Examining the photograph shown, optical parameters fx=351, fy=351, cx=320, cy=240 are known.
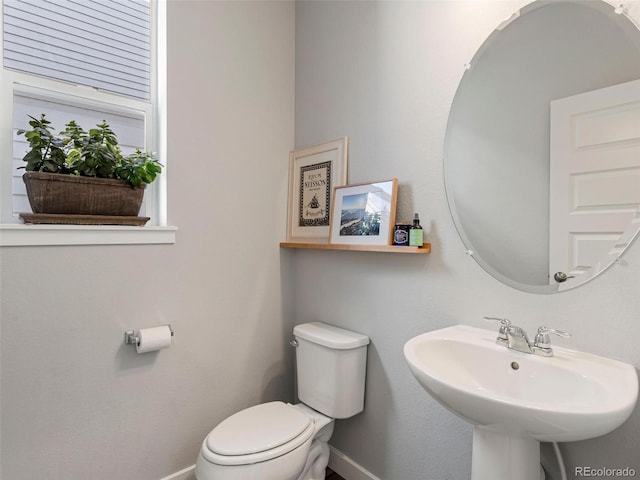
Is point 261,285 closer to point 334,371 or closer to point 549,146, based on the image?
point 334,371

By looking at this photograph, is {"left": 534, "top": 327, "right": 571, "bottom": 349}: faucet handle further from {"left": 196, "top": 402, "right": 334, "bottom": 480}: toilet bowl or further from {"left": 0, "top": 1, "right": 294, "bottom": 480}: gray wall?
{"left": 0, "top": 1, "right": 294, "bottom": 480}: gray wall

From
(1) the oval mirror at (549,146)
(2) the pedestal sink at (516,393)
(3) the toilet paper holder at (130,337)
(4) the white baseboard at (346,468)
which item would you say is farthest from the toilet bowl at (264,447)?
(1) the oval mirror at (549,146)

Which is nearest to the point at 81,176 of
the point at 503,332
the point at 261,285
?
the point at 261,285

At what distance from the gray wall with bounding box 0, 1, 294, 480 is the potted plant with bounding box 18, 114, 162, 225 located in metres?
0.14

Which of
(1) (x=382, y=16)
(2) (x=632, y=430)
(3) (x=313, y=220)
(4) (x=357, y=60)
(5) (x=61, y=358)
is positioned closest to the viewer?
(2) (x=632, y=430)

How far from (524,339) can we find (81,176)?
1.62 m

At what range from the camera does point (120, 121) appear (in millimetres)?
1582

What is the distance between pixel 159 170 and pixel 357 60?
40.7 inches

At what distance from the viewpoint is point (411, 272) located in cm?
144

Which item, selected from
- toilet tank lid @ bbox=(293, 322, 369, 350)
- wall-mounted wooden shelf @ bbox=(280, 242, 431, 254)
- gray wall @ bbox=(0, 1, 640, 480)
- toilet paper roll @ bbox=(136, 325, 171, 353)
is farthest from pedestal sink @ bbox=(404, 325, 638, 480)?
toilet paper roll @ bbox=(136, 325, 171, 353)

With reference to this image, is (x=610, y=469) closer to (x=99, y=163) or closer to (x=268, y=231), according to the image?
(x=268, y=231)

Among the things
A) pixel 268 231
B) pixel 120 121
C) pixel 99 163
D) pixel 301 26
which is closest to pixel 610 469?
pixel 268 231

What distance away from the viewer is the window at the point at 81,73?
4.42ft

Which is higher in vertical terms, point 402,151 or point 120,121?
point 120,121
